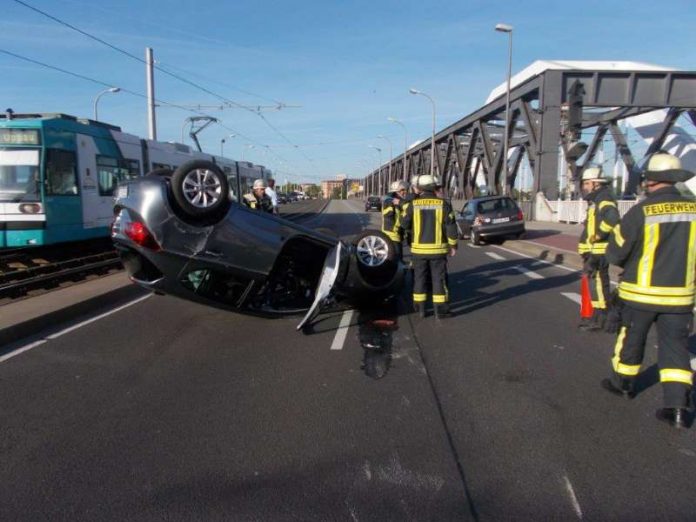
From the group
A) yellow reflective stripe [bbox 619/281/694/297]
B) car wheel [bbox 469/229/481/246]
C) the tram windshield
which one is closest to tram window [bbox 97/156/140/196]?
the tram windshield

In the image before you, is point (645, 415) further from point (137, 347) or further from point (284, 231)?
point (137, 347)

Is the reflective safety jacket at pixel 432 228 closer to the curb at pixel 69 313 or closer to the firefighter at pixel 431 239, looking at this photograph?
the firefighter at pixel 431 239

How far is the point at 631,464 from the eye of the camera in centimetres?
358

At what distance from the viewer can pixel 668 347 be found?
13.8 ft

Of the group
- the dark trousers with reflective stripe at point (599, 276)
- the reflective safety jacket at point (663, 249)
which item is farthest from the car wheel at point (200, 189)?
the dark trousers with reflective stripe at point (599, 276)

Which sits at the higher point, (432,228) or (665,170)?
(665,170)

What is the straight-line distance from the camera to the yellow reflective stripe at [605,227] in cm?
667

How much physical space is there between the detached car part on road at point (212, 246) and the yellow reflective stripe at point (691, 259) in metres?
3.51

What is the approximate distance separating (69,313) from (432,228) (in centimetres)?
490

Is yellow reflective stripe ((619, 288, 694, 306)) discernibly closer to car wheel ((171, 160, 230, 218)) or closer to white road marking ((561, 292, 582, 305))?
car wheel ((171, 160, 230, 218))

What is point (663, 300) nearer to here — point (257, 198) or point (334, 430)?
point (334, 430)

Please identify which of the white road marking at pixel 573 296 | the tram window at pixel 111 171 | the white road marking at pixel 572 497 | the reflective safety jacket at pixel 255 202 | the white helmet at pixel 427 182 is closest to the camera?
the white road marking at pixel 572 497

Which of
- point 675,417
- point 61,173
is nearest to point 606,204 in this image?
point 675,417

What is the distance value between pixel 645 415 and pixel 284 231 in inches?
151
